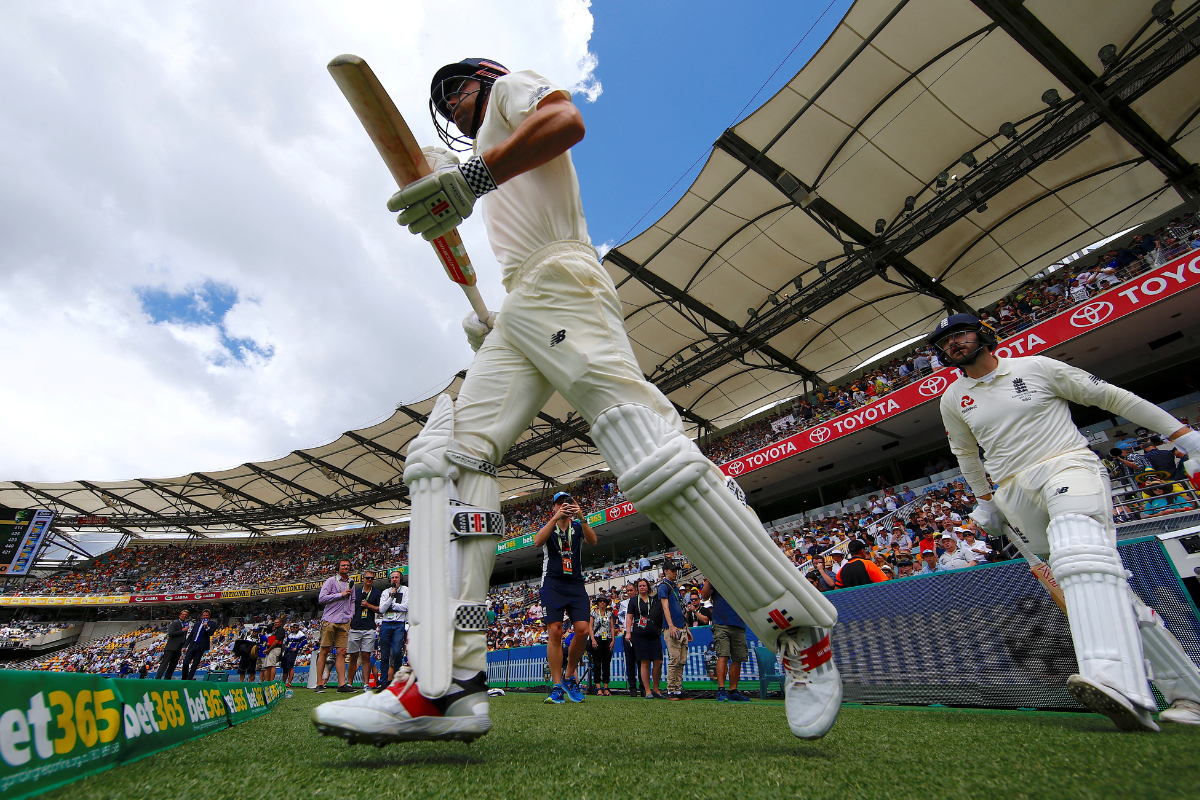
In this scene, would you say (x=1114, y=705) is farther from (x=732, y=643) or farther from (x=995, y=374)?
(x=732, y=643)

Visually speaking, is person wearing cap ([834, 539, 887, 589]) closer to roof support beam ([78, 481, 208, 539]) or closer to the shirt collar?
the shirt collar

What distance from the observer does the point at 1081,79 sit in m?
9.50

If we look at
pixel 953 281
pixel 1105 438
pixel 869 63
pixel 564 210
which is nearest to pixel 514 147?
pixel 564 210

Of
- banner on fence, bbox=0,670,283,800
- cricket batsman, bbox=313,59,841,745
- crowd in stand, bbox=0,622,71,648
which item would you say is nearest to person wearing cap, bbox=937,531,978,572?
cricket batsman, bbox=313,59,841,745

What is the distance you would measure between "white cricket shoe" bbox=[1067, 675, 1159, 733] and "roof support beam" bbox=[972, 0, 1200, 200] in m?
11.0

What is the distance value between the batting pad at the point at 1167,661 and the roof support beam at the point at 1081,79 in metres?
10.5

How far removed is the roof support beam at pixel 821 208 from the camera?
1116cm

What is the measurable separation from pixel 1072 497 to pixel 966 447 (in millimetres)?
694

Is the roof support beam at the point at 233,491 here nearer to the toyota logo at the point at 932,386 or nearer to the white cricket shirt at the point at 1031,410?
the toyota logo at the point at 932,386

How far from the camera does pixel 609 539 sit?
25.6 meters

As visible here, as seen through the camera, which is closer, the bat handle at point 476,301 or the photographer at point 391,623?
the bat handle at point 476,301

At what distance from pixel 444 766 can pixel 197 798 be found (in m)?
0.50

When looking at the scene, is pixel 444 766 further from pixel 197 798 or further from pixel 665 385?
pixel 665 385

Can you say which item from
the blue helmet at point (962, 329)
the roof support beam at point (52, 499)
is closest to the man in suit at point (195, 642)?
the blue helmet at point (962, 329)
